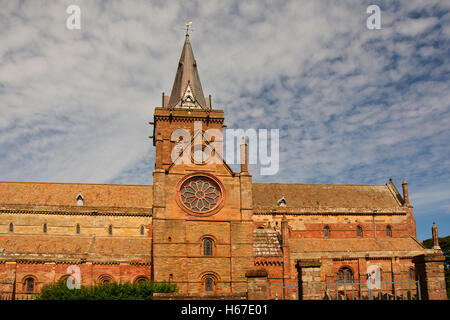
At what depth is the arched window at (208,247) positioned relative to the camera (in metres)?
33.8

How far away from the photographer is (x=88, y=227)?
4188 cm

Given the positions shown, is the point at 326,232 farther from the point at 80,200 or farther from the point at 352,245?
the point at 80,200

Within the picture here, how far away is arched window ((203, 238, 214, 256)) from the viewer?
33844mm

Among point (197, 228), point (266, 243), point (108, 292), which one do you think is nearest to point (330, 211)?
point (266, 243)

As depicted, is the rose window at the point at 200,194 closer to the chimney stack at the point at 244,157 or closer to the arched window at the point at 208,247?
the arched window at the point at 208,247

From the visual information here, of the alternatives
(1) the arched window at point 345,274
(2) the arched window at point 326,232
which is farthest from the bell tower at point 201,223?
(2) the arched window at point 326,232

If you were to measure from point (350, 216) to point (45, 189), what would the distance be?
31.4 meters

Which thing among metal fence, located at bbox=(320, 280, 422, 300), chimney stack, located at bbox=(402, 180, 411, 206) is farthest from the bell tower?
chimney stack, located at bbox=(402, 180, 411, 206)

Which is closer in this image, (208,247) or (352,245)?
(208,247)

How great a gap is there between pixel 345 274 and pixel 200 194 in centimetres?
1591

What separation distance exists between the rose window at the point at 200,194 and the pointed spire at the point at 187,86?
14747 millimetres

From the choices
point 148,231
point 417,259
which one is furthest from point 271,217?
point 417,259

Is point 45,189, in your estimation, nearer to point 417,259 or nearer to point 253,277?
point 253,277

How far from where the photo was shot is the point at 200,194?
35.0 m
